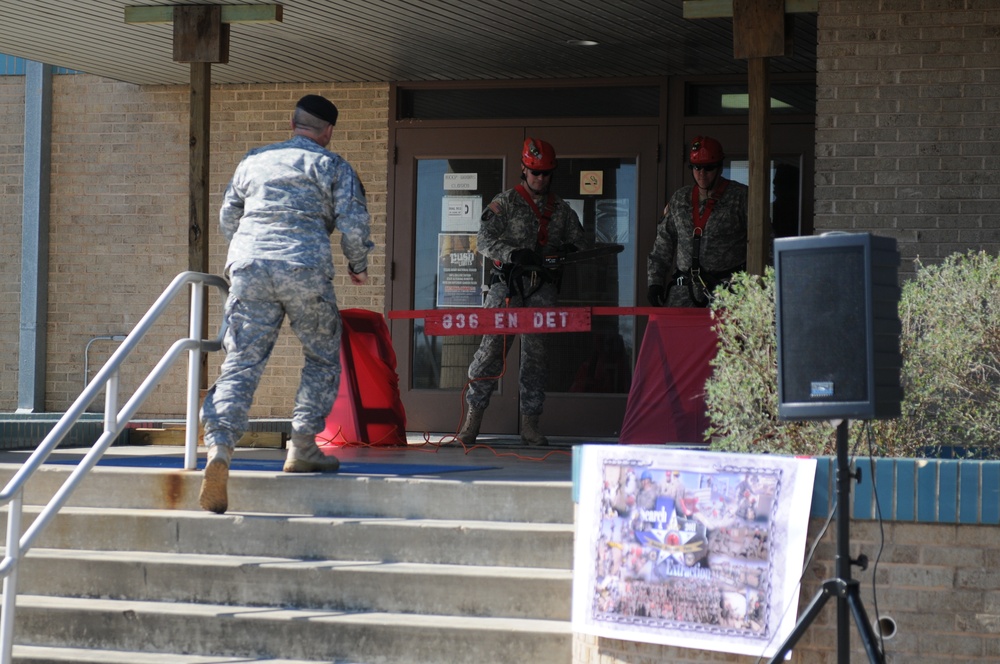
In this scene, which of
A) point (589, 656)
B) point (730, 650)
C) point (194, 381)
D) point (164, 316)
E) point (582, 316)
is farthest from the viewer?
point (164, 316)

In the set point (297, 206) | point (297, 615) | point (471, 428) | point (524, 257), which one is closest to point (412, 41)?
point (524, 257)

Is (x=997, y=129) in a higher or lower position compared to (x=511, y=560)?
higher

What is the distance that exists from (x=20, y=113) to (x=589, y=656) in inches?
351

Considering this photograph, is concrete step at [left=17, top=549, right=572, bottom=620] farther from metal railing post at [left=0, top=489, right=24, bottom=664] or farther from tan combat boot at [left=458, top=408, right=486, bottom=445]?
tan combat boot at [left=458, top=408, right=486, bottom=445]

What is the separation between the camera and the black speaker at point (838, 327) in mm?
3861

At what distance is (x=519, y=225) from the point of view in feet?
28.5

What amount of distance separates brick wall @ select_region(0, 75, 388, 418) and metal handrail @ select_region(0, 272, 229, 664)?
163 inches

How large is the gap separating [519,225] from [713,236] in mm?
1316

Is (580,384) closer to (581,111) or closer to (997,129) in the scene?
A: (581,111)

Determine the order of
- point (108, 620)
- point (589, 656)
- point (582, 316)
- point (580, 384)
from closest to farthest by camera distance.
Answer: point (589, 656) < point (108, 620) < point (582, 316) < point (580, 384)

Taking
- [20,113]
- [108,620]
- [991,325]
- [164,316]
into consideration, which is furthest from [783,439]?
[20,113]

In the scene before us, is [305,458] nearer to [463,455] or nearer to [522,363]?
[463,455]

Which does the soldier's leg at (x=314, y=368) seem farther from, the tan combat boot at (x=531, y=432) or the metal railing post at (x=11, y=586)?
the tan combat boot at (x=531, y=432)

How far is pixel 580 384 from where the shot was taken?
10.3 metres
